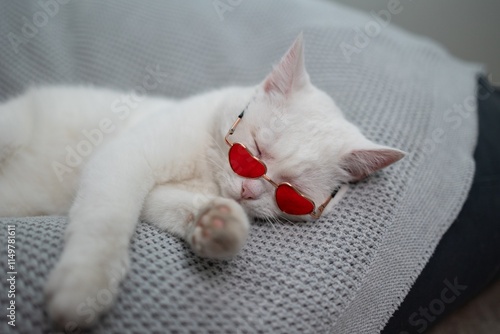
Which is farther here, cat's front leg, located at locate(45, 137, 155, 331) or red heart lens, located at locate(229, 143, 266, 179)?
red heart lens, located at locate(229, 143, 266, 179)

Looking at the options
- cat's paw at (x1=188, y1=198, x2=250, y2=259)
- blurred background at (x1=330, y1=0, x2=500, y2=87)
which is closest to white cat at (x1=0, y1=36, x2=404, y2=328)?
cat's paw at (x1=188, y1=198, x2=250, y2=259)

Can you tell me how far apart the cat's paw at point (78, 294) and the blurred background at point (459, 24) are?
7.77 feet

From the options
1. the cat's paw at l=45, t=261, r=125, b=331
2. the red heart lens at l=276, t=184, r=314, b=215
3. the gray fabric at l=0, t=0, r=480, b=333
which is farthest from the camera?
the red heart lens at l=276, t=184, r=314, b=215

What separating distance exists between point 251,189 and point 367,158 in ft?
1.08

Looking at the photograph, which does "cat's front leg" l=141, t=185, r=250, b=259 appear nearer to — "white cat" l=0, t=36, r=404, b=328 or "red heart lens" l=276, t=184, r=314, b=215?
"white cat" l=0, t=36, r=404, b=328

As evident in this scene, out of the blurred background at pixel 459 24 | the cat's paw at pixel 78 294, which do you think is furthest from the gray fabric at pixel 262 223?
the blurred background at pixel 459 24

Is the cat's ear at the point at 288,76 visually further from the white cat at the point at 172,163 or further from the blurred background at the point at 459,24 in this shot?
the blurred background at the point at 459,24

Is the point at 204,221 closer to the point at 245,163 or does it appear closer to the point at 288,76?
the point at 245,163

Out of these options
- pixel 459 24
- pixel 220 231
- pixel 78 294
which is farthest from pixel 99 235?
pixel 459 24

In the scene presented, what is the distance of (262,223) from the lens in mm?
951

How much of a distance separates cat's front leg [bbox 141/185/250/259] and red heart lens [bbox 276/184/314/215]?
18cm

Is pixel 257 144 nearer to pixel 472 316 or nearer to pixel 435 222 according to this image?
pixel 435 222

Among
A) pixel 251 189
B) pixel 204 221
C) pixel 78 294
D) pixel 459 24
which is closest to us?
pixel 78 294

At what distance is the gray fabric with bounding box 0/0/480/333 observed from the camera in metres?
0.68
